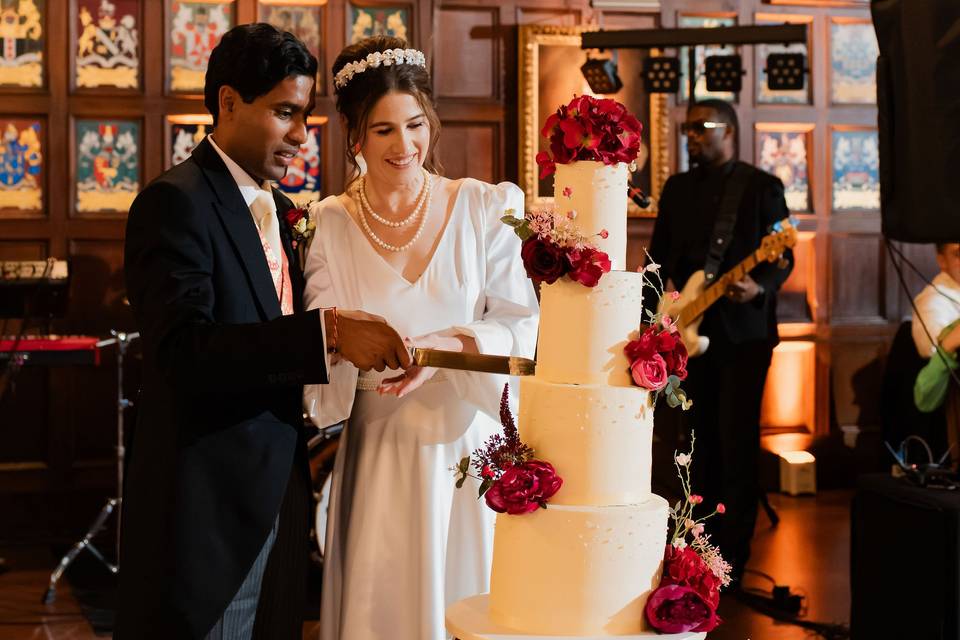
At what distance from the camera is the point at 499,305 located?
2.85 metres

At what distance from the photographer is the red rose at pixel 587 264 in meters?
2.30

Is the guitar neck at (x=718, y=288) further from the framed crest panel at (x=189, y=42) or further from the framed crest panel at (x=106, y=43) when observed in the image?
the framed crest panel at (x=106, y=43)

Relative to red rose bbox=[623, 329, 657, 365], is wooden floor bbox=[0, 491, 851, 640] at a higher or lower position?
lower

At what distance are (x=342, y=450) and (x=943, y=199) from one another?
1719 millimetres

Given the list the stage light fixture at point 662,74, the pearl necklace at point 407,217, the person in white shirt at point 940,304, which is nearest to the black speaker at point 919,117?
the pearl necklace at point 407,217

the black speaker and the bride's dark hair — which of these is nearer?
the bride's dark hair

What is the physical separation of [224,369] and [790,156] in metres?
5.73

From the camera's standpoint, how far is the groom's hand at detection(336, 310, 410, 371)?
2.29m

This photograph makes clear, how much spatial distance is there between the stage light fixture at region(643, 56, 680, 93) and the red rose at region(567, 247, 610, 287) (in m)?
4.50

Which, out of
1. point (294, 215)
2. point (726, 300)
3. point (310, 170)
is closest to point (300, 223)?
point (294, 215)

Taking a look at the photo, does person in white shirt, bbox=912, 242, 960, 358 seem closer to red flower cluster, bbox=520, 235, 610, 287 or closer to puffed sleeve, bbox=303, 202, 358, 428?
puffed sleeve, bbox=303, 202, 358, 428

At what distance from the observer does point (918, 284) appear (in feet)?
24.7

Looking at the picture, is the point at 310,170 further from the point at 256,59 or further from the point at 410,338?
the point at 256,59

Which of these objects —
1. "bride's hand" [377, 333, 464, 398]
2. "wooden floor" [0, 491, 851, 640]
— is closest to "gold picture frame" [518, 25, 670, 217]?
"wooden floor" [0, 491, 851, 640]
